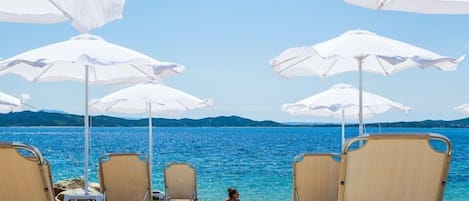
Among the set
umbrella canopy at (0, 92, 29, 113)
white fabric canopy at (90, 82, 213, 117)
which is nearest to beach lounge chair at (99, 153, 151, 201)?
white fabric canopy at (90, 82, 213, 117)

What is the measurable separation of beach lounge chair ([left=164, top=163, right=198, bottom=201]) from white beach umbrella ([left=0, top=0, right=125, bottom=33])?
6139mm

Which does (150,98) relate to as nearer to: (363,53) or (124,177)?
(124,177)

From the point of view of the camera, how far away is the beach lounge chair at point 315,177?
6.37m

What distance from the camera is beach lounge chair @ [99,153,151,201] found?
→ 22.6 ft

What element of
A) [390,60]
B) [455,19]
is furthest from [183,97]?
[455,19]

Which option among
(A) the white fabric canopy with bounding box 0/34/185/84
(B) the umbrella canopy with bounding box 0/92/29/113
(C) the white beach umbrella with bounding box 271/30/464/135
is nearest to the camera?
(A) the white fabric canopy with bounding box 0/34/185/84

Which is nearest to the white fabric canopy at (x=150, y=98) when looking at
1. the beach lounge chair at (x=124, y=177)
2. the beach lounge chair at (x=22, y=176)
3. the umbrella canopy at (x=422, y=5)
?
the beach lounge chair at (x=124, y=177)

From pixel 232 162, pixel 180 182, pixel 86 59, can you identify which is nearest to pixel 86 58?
pixel 86 59

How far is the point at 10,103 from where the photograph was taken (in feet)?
29.6

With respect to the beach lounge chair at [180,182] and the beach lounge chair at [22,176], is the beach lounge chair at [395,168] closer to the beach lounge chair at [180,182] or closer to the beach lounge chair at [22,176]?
the beach lounge chair at [22,176]

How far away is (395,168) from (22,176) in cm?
222

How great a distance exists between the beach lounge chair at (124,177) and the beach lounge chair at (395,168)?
3368mm

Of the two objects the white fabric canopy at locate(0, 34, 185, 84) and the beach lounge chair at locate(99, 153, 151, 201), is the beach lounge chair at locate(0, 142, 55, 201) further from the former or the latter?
the beach lounge chair at locate(99, 153, 151, 201)

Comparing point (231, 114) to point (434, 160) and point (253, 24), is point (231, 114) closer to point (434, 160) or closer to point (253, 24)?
point (253, 24)
